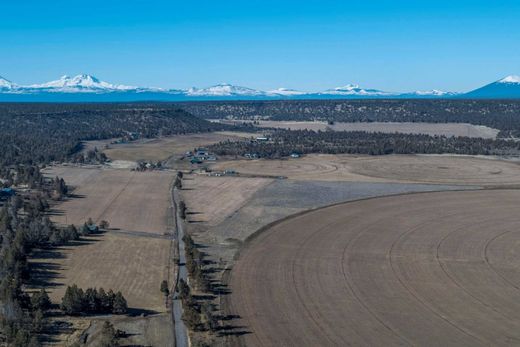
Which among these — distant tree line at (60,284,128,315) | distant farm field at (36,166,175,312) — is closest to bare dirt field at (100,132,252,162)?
distant farm field at (36,166,175,312)

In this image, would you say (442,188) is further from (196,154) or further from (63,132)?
(63,132)

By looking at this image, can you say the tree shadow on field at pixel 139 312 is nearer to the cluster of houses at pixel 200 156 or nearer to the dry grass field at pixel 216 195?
the dry grass field at pixel 216 195

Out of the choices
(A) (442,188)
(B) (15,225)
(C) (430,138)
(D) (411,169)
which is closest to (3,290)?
(B) (15,225)

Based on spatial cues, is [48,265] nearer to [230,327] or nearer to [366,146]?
[230,327]

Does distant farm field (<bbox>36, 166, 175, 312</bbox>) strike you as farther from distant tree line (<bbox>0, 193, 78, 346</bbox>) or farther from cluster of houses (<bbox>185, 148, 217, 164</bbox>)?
cluster of houses (<bbox>185, 148, 217, 164</bbox>)

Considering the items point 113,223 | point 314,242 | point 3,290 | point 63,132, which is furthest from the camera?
point 63,132
